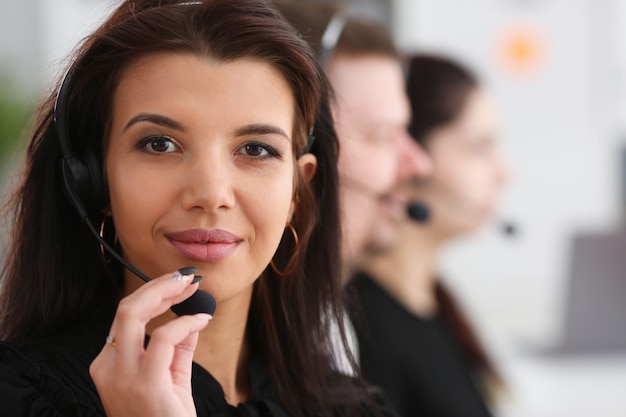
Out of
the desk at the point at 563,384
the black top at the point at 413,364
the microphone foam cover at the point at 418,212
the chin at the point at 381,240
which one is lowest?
the desk at the point at 563,384

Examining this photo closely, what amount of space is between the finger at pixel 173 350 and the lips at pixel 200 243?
2.1 inches

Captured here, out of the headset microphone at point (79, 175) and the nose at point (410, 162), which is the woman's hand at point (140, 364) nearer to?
the headset microphone at point (79, 175)

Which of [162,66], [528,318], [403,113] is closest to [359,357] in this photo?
[403,113]

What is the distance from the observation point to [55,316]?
85 centimetres

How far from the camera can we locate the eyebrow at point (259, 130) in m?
0.76

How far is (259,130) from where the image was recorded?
2.55ft

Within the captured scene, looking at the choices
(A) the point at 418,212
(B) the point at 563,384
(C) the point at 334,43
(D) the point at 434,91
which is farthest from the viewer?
(B) the point at 563,384

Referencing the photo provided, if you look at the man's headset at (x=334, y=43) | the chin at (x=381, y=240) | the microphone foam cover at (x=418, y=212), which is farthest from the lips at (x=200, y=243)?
the chin at (x=381, y=240)

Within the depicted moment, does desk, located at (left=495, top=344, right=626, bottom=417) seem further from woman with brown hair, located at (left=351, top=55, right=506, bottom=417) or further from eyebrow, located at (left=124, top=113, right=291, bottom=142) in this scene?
eyebrow, located at (left=124, top=113, right=291, bottom=142)

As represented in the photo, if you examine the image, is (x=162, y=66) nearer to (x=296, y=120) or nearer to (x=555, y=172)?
(x=296, y=120)

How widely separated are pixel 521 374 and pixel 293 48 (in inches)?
66.0

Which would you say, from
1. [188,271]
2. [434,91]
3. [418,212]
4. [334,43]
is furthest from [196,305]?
[434,91]

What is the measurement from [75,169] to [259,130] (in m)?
0.16

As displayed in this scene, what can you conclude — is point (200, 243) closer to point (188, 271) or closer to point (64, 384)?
point (188, 271)
